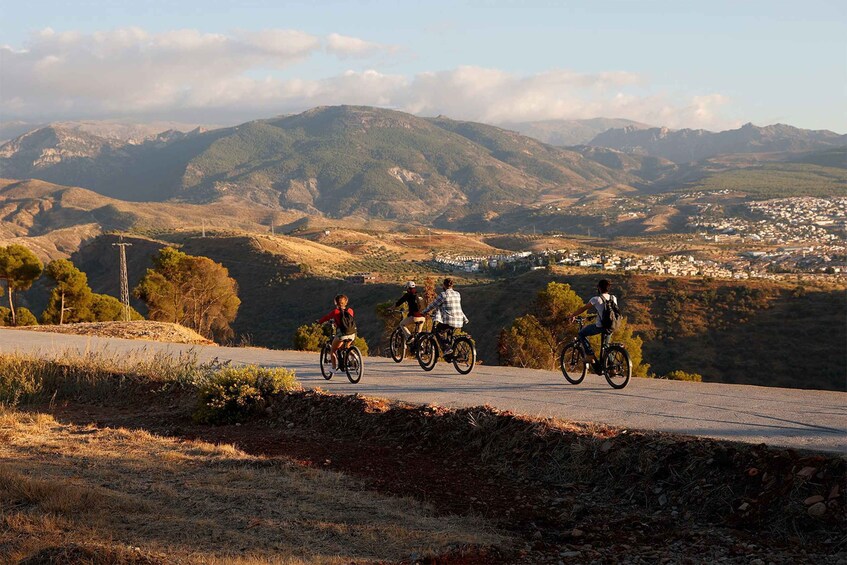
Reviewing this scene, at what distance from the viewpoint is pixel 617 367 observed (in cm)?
1393

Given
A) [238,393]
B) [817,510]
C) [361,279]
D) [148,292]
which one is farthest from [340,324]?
[361,279]

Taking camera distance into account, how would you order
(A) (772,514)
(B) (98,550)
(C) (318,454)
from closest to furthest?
(B) (98,550)
(A) (772,514)
(C) (318,454)

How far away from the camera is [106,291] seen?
88.9 meters

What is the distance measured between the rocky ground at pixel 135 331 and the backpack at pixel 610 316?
17027 mm

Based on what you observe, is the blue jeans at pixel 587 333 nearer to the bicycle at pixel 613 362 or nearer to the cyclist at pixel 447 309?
the bicycle at pixel 613 362

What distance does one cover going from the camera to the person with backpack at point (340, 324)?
50.5ft

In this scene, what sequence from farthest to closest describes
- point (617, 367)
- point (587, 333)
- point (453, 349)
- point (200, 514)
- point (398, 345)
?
point (398, 345) → point (453, 349) → point (617, 367) → point (587, 333) → point (200, 514)

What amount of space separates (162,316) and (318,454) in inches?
1417

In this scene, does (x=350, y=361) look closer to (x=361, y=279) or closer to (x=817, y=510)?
(x=817, y=510)

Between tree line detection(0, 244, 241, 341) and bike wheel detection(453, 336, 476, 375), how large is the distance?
100 feet

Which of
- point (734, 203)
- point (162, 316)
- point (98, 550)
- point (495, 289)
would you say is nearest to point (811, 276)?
point (495, 289)

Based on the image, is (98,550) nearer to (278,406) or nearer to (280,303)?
(278,406)

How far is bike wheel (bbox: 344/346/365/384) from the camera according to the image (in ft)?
51.0

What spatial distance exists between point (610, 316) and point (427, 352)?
184 inches
